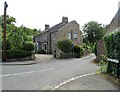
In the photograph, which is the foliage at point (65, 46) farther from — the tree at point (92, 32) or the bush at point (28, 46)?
the tree at point (92, 32)

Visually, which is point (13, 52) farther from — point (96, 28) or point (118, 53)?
point (96, 28)

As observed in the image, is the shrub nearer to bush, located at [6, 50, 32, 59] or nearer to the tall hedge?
the tall hedge

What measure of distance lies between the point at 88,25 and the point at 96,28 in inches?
133

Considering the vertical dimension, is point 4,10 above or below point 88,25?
below

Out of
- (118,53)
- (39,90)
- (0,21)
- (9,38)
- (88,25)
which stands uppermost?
(88,25)

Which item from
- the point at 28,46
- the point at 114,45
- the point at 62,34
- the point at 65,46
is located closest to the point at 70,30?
the point at 62,34

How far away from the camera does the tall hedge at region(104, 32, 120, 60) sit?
8.91 metres

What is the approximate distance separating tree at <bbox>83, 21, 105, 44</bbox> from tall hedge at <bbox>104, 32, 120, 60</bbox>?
179 feet

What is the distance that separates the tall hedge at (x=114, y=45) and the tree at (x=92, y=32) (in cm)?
5471

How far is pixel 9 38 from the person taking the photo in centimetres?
2883

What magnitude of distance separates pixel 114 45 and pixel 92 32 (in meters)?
57.6

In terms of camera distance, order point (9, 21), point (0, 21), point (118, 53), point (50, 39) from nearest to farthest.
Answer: point (118, 53), point (0, 21), point (9, 21), point (50, 39)

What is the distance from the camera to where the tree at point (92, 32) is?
64938 millimetres

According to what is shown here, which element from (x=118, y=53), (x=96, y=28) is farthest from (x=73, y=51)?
(x=96, y=28)
